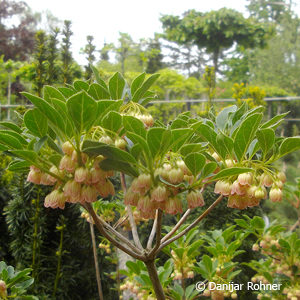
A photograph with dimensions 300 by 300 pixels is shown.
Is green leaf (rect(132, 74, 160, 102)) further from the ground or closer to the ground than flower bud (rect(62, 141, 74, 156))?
further from the ground

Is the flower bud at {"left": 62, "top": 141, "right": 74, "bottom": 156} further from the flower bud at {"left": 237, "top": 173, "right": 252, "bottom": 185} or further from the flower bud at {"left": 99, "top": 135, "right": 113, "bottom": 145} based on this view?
the flower bud at {"left": 237, "top": 173, "right": 252, "bottom": 185}

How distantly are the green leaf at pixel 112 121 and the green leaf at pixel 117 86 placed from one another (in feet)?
0.52

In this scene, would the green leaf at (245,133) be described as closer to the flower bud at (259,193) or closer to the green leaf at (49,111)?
the flower bud at (259,193)

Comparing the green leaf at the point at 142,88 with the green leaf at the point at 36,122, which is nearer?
the green leaf at the point at 36,122

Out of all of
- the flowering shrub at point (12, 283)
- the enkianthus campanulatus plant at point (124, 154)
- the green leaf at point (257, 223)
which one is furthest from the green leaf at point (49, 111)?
the green leaf at point (257, 223)

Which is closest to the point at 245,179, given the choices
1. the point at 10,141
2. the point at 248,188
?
the point at 248,188

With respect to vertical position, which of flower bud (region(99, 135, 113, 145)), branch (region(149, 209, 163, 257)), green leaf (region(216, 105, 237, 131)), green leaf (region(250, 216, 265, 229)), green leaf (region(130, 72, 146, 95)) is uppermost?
green leaf (region(130, 72, 146, 95))

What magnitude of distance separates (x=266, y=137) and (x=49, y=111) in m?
0.31

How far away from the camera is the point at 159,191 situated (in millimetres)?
438

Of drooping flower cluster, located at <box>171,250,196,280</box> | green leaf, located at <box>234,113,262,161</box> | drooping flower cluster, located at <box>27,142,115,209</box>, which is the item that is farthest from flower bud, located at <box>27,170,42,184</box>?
drooping flower cluster, located at <box>171,250,196,280</box>

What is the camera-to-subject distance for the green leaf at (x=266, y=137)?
45cm

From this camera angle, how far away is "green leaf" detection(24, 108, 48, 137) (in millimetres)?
426

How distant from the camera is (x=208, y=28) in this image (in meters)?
10.8

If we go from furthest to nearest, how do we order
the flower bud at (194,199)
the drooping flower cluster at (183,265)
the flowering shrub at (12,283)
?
the drooping flower cluster at (183,265) < the flowering shrub at (12,283) < the flower bud at (194,199)
